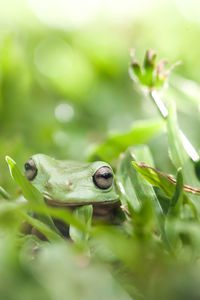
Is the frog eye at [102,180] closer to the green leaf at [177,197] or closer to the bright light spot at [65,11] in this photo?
the green leaf at [177,197]

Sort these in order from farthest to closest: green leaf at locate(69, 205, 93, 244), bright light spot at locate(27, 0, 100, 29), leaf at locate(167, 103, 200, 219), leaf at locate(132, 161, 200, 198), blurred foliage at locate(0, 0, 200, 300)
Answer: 1. bright light spot at locate(27, 0, 100, 29)
2. leaf at locate(167, 103, 200, 219)
3. leaf at locate(132, 161, 200, 198)
4. green leaf at locate(69, 205, 93, 244)
5. blurred foliage at locate(0, 0, 200, 300)

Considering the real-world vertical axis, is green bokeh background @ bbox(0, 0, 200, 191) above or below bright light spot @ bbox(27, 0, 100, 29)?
below

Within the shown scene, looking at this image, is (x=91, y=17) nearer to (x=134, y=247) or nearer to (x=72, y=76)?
(x=72, y=76)

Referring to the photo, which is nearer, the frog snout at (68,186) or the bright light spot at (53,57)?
the frog snout at (68,186)

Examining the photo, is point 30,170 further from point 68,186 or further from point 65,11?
point 65,11

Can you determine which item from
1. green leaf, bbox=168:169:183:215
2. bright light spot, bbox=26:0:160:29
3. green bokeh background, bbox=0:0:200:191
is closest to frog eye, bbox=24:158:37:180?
green bokeh background, bbox=0:0:200:191

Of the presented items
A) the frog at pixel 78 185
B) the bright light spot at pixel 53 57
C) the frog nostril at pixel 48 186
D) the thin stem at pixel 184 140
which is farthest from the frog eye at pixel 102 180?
the bright light spot at pixel 53 57

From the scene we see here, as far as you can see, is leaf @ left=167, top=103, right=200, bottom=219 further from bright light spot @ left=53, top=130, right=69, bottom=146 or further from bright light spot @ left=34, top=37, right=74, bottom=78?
bright light spot @ left=34, top=37, right=74, bottom=78
